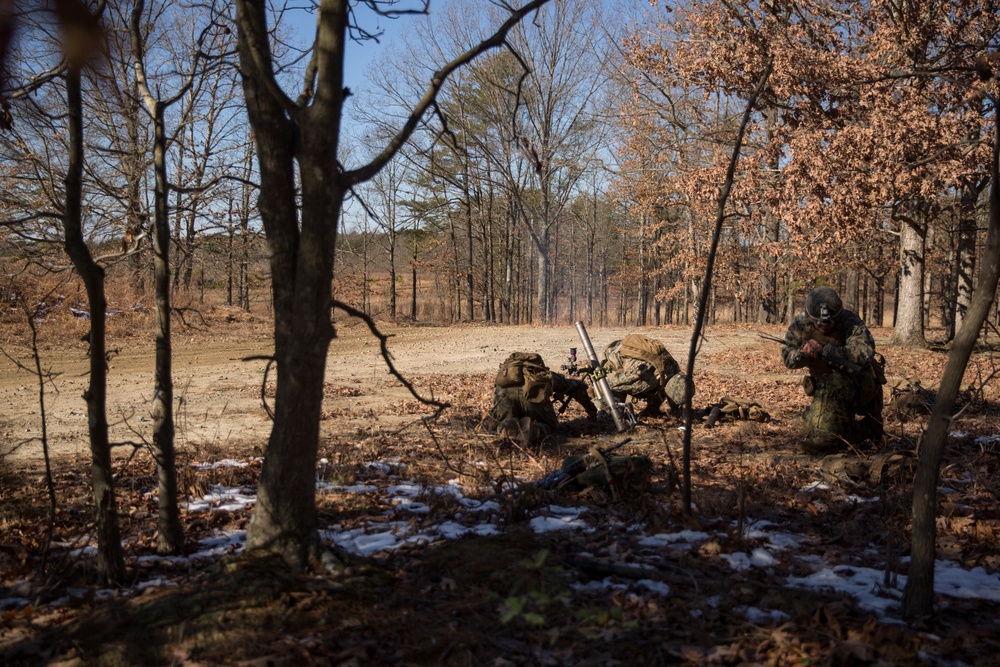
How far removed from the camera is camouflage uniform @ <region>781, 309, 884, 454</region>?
684cm

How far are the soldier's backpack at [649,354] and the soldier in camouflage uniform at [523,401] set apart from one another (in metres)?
1.13

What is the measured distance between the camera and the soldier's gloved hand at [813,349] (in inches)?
266

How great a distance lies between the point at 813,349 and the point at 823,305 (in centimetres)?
45

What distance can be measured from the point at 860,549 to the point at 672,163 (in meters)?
23.9

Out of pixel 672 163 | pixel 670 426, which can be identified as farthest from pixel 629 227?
pixel 670 426

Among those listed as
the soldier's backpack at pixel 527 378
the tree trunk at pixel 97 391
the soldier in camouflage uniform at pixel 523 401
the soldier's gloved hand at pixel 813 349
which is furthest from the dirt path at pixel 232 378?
the soldier's gloved hand at pixel 813 349

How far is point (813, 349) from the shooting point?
6750 mm

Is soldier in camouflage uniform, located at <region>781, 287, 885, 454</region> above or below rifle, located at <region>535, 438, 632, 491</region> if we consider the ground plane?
above

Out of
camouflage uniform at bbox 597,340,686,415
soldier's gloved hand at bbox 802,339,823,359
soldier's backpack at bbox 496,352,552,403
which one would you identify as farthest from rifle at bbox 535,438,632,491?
camouflage uniform at bbox 597,340,686,415

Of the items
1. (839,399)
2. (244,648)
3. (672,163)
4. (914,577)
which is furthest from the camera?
(672,163)

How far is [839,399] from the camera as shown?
22.7 ft

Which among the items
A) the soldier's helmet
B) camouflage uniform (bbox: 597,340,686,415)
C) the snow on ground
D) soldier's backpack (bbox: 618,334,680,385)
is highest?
the soldier's helmet

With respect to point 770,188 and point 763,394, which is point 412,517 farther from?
point 770,188

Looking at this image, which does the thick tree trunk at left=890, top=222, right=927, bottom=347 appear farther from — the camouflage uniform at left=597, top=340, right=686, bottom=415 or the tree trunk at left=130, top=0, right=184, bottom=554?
the tree trunk at left=130, top=0, right=184, bottom=554
